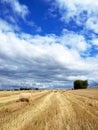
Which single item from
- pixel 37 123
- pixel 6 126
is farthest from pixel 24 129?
pixel 37 123

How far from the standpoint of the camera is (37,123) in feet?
35.1

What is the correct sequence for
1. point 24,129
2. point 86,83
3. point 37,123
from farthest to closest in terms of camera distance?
point 86,83, point 37,123, point 24,129

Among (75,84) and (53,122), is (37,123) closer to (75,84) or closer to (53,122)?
(53,122)

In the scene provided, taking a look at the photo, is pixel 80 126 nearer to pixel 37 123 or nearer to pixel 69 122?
pixel 69 122

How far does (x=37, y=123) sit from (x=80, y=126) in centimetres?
188

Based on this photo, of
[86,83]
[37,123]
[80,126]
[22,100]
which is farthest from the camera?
[86,83]

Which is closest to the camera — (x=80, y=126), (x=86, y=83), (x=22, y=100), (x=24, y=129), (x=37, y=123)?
(x=24, y=129)

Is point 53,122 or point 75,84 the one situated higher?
point 75,84

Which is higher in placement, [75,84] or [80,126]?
[75,84]

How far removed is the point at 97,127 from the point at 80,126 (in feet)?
2.33

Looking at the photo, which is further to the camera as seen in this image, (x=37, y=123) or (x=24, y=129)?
(x=37, y=123)

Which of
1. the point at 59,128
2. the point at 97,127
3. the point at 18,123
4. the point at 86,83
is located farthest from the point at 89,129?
the point at 86,83

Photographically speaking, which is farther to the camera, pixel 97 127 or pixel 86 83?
pixel 86 83

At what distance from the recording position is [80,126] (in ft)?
32.9
